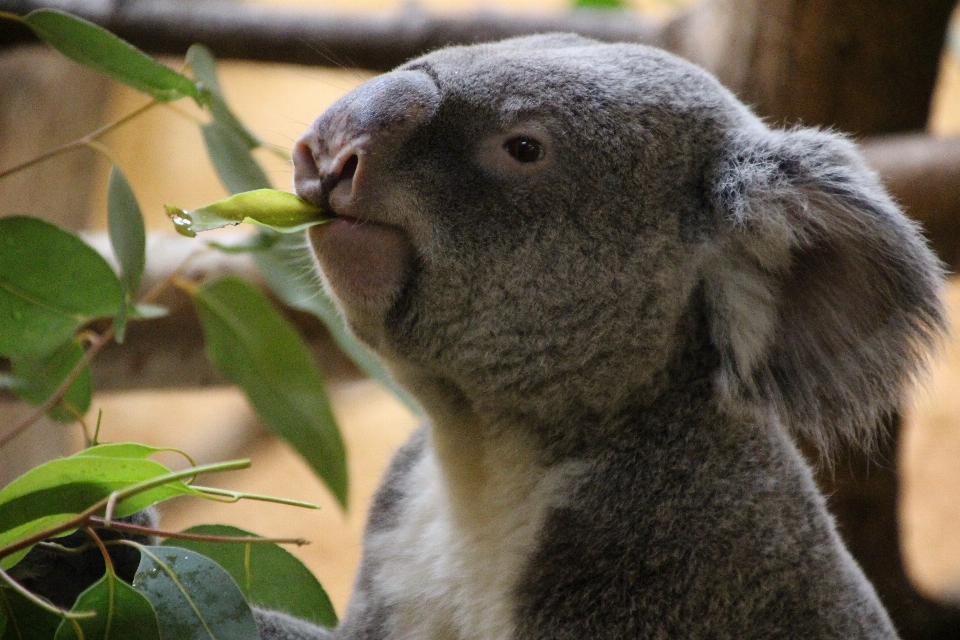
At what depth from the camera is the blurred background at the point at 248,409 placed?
4.42 meters

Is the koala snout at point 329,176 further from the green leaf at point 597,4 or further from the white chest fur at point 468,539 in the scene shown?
the green leaf at point 597,4

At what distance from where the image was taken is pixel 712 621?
191 centimetres

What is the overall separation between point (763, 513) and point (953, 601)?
2923mm

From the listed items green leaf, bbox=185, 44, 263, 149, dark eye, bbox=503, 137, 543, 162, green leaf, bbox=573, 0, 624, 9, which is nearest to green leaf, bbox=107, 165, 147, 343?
green leaf, bbox=185, 44, 263, 149

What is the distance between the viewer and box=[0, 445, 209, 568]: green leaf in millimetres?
1701

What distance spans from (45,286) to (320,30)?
273cm

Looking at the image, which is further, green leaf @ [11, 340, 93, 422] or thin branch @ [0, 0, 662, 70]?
thin branch @ [0, 0, 662, 70]

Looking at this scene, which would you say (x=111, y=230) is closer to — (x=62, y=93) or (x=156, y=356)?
(x=156, y=356)

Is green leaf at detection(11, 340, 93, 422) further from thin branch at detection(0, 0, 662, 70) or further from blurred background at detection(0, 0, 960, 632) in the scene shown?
thin branch at detection(0, 0, 662, 70)

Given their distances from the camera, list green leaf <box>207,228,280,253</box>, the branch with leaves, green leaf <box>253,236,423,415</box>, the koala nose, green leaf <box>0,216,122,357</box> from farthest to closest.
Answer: green leaf <box>253,236,423,415</box>, green leaf <box>207,228,280,253</box>, green leaf <box>0,216,122,357</box>, the koala nose, the branch with leaves

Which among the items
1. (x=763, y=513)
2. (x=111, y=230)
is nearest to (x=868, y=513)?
(x=763, y=513)

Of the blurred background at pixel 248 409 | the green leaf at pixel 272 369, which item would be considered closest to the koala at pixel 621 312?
the blurred background at pixel 248 409

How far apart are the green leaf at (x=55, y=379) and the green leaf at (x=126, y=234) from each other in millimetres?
400

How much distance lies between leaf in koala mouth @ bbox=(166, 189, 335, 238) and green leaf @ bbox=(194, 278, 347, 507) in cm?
107
